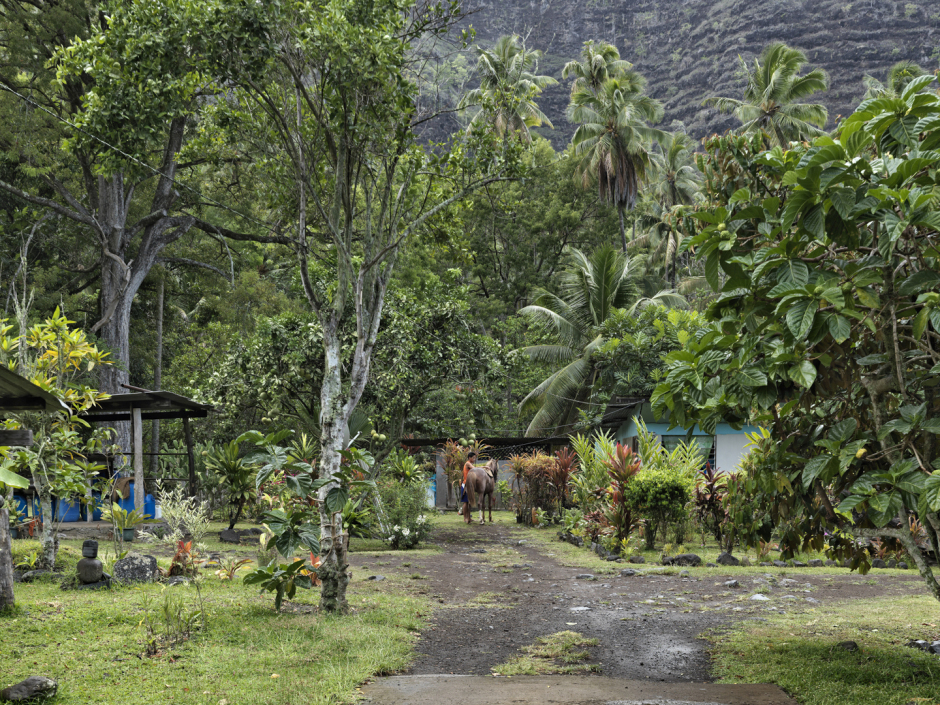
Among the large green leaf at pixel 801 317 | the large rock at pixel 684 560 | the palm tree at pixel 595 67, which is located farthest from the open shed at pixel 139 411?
the palm tree at pixel 595 67

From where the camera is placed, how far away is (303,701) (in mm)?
4543

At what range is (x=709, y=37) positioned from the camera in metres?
73.9

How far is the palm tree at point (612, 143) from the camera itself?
2991 cm

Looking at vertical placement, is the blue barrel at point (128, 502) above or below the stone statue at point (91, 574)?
above

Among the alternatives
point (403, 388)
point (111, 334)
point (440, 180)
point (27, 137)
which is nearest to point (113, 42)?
point (440, 180)

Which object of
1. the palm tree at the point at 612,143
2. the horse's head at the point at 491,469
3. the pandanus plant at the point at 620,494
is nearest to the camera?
the pandanus plant at the point at 620,494

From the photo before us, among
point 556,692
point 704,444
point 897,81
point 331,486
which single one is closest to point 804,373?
point 556,692

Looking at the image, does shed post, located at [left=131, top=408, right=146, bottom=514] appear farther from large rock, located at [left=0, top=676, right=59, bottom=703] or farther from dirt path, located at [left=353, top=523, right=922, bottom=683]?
large rock, located at [left=0, top=676, right=59, bottom=703]

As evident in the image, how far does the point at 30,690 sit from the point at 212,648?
60.3 inches

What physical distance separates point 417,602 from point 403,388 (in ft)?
25.3

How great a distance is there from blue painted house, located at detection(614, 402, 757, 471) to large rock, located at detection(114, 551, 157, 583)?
34.8 feet

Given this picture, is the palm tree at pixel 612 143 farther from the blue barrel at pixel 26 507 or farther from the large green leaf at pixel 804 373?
the large green leaf at pixel 804 373

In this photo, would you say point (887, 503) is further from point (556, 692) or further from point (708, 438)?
point (708, 438)

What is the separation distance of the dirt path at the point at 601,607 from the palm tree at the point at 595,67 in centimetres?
2609
